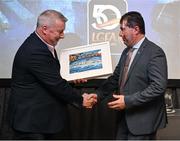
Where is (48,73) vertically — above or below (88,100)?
above

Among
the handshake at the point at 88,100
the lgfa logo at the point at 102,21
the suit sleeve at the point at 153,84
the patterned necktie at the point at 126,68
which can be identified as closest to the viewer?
the suit sleeve at the point at 153,84

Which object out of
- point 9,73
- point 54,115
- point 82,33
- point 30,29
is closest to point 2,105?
point 9,73

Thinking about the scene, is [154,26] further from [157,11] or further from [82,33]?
[82,33]

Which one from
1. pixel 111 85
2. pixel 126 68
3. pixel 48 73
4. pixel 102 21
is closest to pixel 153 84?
pixel 126 68

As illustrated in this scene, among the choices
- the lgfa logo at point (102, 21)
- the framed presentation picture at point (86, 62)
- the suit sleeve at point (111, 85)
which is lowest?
the suit sleeve at point (111, 85)

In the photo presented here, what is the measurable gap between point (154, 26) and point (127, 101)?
1.23 metres

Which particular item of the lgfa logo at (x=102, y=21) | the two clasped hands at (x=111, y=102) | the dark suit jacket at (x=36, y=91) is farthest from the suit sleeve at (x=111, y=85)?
the lgfa logo at (x=102, y=21)

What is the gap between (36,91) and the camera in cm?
198

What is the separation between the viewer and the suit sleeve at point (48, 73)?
1.96m

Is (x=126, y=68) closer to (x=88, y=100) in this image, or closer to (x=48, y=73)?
(x=88, y=100)

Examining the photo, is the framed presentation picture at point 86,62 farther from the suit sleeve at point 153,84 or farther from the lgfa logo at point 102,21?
the lgfa logo at point 102,21

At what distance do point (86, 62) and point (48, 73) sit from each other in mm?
413

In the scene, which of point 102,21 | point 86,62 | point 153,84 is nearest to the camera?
point 153,84

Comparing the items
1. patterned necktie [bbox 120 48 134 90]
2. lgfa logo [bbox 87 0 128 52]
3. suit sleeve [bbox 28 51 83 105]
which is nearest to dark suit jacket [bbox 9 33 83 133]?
suit sleeve [bbox 28 51 83 105]
